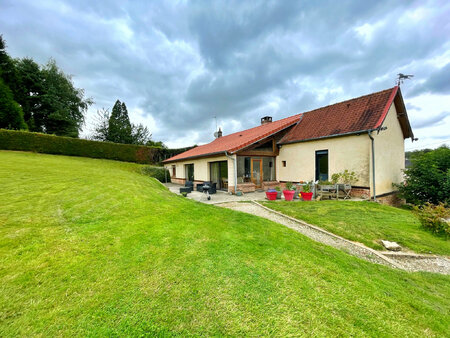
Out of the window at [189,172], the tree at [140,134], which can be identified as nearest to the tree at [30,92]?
the tree at [140,134]

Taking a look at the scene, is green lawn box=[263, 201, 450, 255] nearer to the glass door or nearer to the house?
the house

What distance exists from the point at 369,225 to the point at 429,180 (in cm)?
738

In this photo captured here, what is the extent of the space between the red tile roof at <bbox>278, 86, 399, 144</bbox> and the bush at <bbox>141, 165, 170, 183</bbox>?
13517 millimetres

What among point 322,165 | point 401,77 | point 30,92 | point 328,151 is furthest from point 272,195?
point 30,92

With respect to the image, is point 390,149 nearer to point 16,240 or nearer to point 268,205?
point 268,205

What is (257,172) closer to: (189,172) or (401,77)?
(189,172)

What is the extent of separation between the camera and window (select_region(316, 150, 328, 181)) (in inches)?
433

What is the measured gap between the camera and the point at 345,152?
9.99m

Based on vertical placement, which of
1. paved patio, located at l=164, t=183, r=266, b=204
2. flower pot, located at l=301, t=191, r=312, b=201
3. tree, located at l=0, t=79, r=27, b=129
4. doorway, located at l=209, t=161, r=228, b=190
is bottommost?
paved patio, located at l=164, t=183, r=266, b=204

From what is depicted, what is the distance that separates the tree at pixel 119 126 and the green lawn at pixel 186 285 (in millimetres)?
36973

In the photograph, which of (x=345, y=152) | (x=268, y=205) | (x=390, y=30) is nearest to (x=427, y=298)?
(x=268, y=205)

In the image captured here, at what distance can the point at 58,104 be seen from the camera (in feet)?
88.9

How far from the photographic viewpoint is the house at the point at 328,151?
9.42 meters

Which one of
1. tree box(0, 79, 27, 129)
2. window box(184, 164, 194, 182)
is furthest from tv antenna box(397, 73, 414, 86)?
tree box(0, 79, 27, 129)
